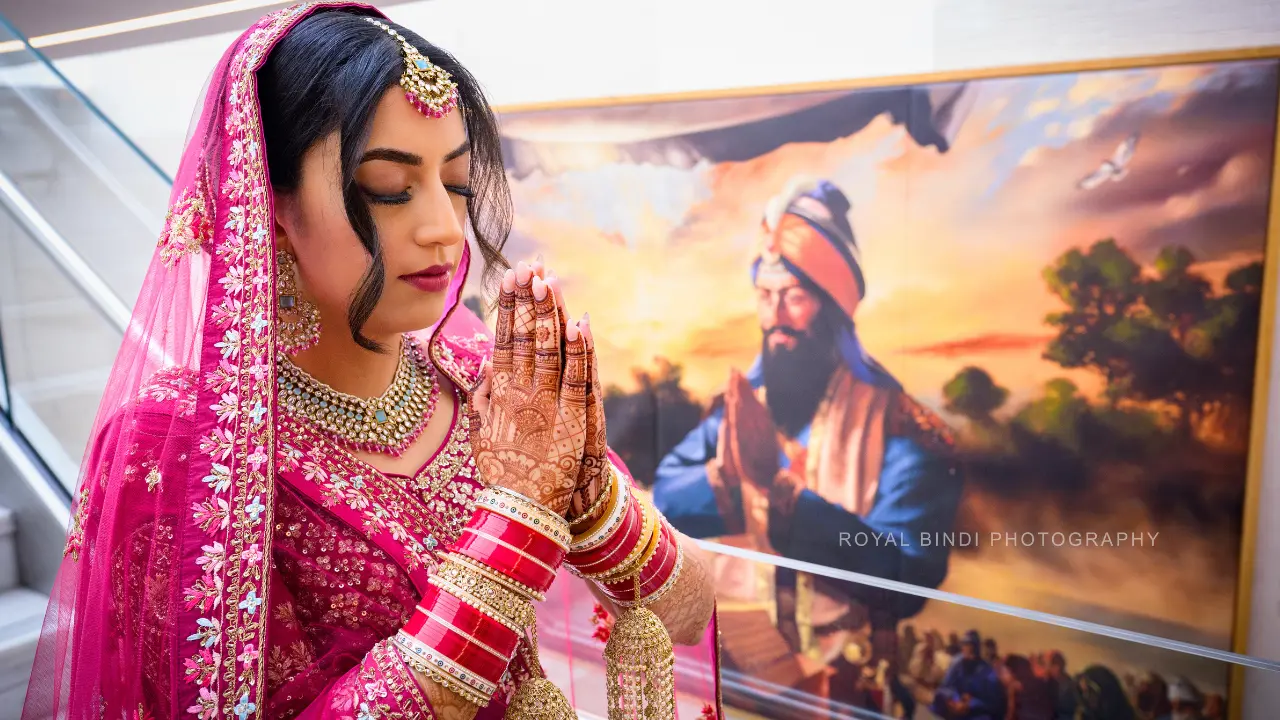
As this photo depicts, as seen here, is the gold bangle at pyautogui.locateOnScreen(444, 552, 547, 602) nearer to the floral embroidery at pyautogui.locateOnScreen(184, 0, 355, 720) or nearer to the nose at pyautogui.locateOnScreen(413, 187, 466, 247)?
the floral embroidery at pyautogui.locateOnScreen(184, 0, 355, 720)

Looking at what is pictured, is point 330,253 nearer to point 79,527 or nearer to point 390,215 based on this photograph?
point 390,215

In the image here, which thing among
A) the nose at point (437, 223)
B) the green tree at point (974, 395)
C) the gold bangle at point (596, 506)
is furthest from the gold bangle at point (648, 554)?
the green tree at point (974, 395)

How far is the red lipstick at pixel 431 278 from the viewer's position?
36.5 inches

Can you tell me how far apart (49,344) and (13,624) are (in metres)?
0.65

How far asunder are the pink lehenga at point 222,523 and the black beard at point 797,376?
1.48 meters

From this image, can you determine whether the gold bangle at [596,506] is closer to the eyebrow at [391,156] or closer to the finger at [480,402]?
the finger at [480,402]

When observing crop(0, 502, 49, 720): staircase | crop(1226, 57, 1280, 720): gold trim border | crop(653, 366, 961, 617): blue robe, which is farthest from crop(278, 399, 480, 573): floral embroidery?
crop(1226, 57, 1280, 720): gold trim border

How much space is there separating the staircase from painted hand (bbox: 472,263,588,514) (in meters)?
1.02

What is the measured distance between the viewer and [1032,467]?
6.56 feet

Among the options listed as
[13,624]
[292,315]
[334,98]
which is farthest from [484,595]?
[13,624]

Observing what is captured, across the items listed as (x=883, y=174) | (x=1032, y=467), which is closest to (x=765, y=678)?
(x=1032, y=467)

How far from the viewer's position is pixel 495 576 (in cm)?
82

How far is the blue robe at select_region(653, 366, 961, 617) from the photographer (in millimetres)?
2143

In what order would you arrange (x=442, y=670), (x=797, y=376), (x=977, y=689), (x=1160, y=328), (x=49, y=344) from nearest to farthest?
1. (x=442, y=670)
2. (x=1160, y=328)
3. (x=49, y=344)
4. (x=977, y=689)
5. (x=797, y=376)
